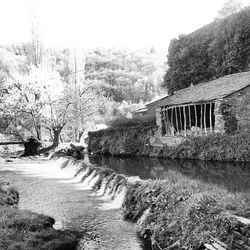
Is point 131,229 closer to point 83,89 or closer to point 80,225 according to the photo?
point 80,225

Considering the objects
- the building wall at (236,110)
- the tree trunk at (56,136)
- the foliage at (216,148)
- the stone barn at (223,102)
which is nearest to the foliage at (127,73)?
the tree trunk at (56,136)

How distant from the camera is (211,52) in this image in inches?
1257

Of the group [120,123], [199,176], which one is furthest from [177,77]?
[199,176]

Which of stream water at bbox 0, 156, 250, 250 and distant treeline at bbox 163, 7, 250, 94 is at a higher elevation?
distant treeline at bbox 163, 7, 250, 94

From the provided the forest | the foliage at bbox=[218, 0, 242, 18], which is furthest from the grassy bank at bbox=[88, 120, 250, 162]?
the foliage at bbox=[218, 0, 242, 18]

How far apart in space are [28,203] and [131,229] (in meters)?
5.31

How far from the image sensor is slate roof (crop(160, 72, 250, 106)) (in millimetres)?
21406

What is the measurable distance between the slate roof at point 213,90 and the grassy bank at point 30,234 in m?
14.7

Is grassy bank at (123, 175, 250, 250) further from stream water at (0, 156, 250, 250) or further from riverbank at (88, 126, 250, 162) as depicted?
riverbank at (88, 126, 250, 162)

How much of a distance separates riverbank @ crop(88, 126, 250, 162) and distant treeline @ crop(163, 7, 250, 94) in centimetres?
849

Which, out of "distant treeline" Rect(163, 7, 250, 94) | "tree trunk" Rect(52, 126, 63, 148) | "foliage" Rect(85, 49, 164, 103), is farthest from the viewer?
"foliage" Rect(85, 49, 164, 103)

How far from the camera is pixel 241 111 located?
21.2m

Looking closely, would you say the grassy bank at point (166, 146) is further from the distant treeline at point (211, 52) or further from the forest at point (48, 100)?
the distant treeline at point (211, 52)

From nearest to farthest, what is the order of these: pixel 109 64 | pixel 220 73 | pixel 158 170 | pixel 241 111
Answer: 1. pixel 158 170
2. pixel 241 111
3. pixel 220 73
4. pixel 109 64
